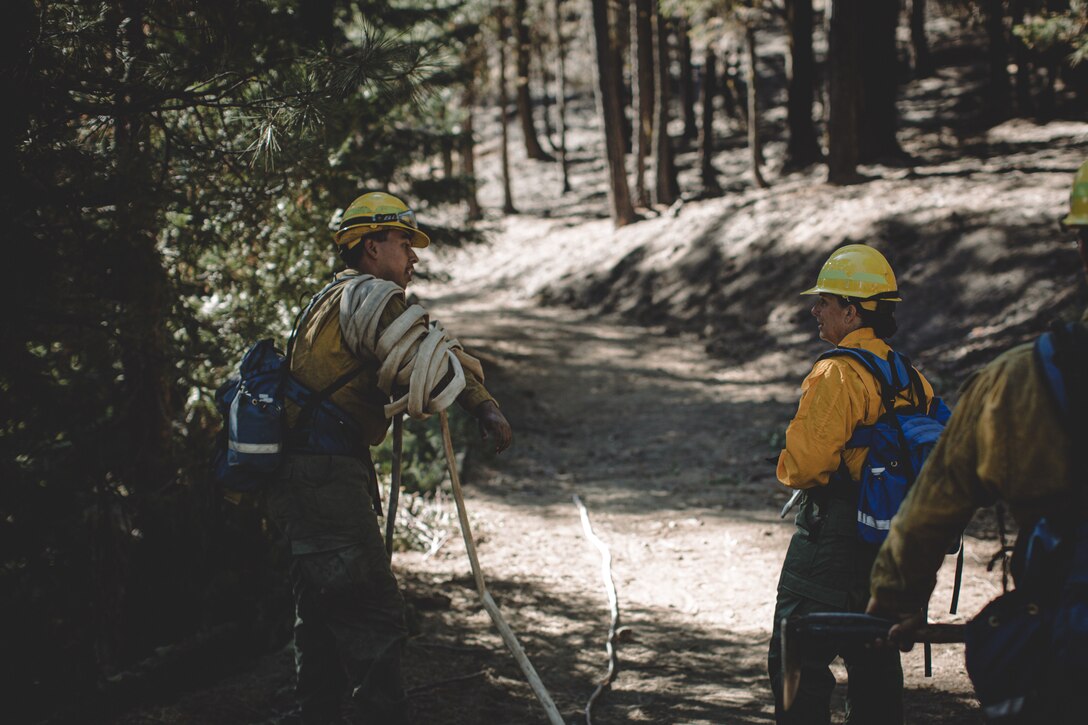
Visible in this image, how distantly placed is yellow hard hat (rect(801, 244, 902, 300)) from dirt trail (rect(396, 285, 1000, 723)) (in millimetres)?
2273

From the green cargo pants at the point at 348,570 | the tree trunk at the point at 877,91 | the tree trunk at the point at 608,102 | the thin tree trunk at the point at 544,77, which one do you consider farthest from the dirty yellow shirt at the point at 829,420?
the thin tree trunk at the point at 544,77

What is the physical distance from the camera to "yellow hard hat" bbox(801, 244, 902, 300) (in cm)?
323

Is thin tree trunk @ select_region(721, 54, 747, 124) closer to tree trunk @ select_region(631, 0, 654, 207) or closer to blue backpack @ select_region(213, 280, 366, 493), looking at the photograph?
tree trunk @ select_region(631, 0, 654, 207)

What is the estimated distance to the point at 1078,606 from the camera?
189 centimetres

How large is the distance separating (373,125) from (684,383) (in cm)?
562

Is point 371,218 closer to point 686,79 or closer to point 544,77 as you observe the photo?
point 686,79

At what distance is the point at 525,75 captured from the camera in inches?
1315

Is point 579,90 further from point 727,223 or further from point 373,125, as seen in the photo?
point 373,125

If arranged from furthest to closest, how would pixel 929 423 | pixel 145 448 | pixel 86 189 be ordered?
pixel 145 448
pixel 86 189
pixel 929 423

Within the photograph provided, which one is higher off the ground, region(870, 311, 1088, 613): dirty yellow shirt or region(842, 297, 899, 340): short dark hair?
region(842, 297, 899, 340): short dark hair

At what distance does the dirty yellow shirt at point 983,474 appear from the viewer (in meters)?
1.91

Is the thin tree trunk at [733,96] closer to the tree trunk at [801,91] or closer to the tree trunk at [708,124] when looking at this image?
the tree trunk at [708,124]

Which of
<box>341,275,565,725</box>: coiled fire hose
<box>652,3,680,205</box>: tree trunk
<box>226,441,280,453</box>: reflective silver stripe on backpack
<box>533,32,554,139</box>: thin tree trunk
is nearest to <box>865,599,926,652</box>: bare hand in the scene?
<box>341,275,565,725</box>: coiled fire hose

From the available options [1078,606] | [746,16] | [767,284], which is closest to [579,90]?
[746,16]
